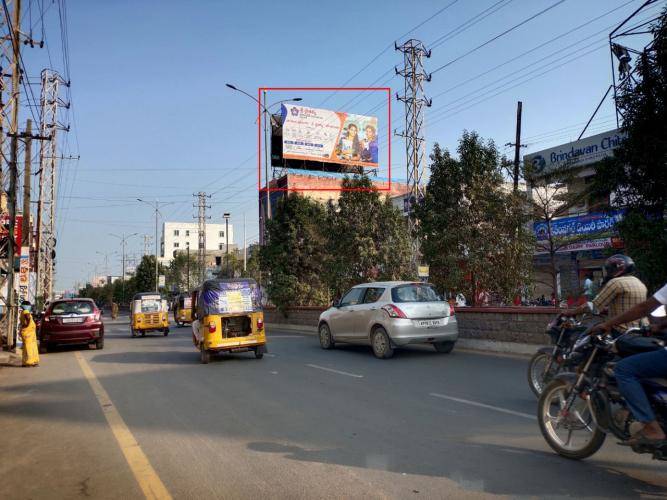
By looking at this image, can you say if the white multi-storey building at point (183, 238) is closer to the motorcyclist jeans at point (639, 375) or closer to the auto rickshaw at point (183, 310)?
the auto rickshaw at point (183, 310)

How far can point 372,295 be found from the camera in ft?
43.8

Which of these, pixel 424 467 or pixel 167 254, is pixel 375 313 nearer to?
pixel 424 467

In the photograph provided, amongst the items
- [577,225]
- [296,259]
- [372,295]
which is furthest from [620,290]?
[296,259]

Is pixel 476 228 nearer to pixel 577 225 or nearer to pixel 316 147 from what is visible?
pixel 577 225

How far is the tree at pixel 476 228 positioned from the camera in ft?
51.6

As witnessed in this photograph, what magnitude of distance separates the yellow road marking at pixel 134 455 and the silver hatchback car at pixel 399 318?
6.02 meters

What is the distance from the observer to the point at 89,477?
15.5ft

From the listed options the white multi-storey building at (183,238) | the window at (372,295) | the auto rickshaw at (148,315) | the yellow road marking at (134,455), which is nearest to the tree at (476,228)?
the window at (372,295)

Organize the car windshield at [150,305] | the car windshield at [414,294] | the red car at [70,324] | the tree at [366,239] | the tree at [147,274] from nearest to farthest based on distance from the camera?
1. the car windshield at [414,294]
2. the red car at [70,324]
3. the tree at [366,239]
4. the car windshield at [150,305]
5. the tree at [147,274]

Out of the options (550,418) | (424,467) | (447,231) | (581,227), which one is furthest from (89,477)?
(581,227)

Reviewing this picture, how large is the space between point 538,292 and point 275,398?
2605cm

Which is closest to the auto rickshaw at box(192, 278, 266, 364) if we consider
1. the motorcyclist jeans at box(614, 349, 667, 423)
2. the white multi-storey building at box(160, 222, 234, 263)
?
the motorcyclist jeans at box(614, 349, 667, 423)

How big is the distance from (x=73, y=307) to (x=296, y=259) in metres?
12.5

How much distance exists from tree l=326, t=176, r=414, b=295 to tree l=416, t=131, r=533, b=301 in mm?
4923
